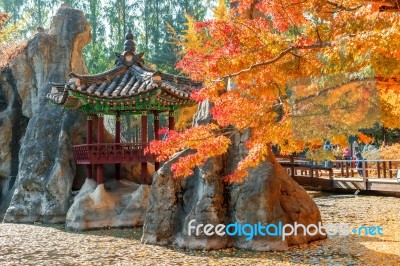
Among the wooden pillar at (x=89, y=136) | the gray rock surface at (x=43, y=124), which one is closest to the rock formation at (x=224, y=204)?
the wooden pillar at (x=89, y=136)

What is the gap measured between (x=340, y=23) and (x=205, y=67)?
5.98 ft

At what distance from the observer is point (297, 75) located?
556 cm

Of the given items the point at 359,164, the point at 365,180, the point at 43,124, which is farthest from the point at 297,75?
the point at 359,164

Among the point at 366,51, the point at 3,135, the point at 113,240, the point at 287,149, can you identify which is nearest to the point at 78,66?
the point at 3,135

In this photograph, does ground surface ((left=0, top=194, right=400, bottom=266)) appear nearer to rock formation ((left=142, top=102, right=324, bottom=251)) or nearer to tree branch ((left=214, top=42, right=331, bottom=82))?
Result: rock formation ((left=142, top=102, right=324, bottom=251))

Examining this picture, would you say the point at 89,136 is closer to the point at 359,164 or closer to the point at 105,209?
the point at 105,209

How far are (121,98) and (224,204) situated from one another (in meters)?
4.14

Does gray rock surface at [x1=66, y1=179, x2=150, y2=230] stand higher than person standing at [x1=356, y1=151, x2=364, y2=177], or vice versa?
person standing at [x1=356, y1=151, x2=364, y2=177]

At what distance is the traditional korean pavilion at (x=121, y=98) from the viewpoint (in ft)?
33.1

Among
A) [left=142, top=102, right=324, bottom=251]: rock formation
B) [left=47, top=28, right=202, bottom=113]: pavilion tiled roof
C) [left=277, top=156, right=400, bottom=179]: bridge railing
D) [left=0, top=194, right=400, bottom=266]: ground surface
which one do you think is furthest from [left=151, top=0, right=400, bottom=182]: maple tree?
[left=277, top=156, right=400, bottom=179]: bridge railing

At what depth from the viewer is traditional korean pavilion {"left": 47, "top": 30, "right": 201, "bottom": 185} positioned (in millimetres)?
10094

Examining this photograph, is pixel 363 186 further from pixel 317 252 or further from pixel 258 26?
pixel 258 26

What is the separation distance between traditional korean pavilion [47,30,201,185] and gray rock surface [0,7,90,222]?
0.91 m

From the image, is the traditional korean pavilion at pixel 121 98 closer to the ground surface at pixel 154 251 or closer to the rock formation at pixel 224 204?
the ground surface at pixel 154 251
